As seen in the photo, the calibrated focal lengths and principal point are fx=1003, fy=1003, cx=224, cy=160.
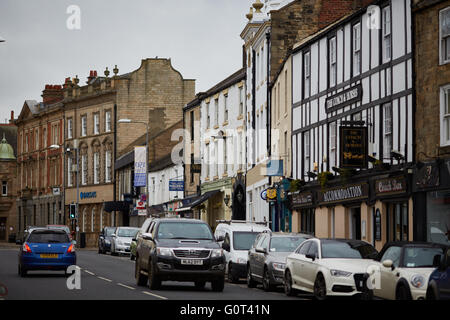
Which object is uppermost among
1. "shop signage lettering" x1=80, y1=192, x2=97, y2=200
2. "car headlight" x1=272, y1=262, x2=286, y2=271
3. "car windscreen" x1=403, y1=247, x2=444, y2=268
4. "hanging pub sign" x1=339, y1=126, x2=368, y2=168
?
"hanging pub sign" x1=339, y1=126, x2=368, y2=168

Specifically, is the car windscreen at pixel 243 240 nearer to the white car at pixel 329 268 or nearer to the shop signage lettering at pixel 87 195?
the white car at pixel 329 268

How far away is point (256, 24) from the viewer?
178ft

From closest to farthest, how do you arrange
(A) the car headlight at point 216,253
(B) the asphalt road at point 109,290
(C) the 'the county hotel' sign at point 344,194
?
(B) the asphalt road at point 109,290 → (A) the car headlight at point 216,253 → (C) the 'the county hotel' sign at point 344,194

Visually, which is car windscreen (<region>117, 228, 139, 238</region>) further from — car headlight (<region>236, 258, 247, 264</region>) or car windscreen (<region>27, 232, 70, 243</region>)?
car headlight (<region>236, 258, 247, 264</region>)

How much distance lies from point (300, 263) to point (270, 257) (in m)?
2.86

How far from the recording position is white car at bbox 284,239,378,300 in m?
21.7

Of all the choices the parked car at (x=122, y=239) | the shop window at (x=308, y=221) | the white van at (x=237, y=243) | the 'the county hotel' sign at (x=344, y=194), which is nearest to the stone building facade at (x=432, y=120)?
the 'the county hotel' sign at (x=344, y=194)

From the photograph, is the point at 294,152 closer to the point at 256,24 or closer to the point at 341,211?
the point at 341,211

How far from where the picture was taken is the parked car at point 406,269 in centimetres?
1839

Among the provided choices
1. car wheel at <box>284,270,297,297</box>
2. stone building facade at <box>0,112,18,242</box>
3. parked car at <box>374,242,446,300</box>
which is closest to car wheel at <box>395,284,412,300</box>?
parked car at <box>374,242,446,300</box>

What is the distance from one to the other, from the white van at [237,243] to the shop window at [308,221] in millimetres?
8160

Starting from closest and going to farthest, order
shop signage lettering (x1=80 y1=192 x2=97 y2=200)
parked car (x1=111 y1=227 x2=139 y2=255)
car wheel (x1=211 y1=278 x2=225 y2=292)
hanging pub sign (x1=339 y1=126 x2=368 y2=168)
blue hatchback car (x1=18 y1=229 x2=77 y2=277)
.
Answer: car wheel (x1=211 y1=278 x2=225 y2=292), blue hatchback car (x1=18 y1=229 x2=77 y2=277), hanging pub sign (x1=339 y1=126 x2=368 y2=168), parked car (x1=111 y1=227 x2=139 y2=255), shop signage lettering (x1=80 y1=192 x2=97 y2=200)

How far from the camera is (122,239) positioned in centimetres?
5697
